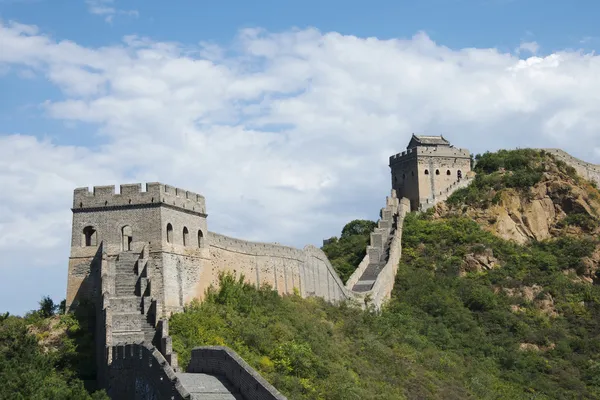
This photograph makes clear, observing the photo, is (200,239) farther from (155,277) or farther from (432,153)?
(432,153)

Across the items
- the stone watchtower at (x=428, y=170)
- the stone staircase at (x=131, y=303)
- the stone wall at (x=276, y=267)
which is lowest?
the stone staircase at (x=131, y=303)

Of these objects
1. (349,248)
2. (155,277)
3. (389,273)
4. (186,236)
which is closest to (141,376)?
(155,277)

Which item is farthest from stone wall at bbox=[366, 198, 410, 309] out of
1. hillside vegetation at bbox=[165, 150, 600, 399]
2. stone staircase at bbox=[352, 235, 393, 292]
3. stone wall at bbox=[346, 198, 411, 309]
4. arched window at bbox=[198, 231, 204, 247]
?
arched window at bbox=[198, 231, 204, 247]

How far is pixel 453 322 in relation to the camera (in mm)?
51406

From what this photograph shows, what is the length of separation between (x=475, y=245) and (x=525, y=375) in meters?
14.0

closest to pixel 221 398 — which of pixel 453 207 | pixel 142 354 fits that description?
pixel 142 354

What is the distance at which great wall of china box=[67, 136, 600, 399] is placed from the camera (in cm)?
2689

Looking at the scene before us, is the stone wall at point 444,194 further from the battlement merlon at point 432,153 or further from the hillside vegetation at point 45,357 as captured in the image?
the hillside vegetation at point 45,357

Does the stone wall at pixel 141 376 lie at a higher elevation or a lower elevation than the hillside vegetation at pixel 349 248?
lower

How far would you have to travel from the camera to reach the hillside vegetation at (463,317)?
114ft

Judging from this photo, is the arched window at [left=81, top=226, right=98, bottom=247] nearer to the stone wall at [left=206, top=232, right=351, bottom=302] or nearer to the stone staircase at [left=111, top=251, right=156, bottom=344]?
the stone staircase at [left=111, top=251, right=156, bottom=344]

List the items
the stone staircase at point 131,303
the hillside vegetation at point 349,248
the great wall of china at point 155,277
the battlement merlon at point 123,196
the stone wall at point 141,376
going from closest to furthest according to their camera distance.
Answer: the stone wall at point 141,376
the great wall of china at point 155,277
the stone staircase at point 131,303
the battlement merlon at point 123,196
the hillside vegetation at point 349,248

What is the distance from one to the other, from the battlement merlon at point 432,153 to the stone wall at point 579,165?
600 centimetres

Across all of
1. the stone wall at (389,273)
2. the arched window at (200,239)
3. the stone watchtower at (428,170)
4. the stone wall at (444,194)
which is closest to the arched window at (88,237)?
the arched window at (200,239)
